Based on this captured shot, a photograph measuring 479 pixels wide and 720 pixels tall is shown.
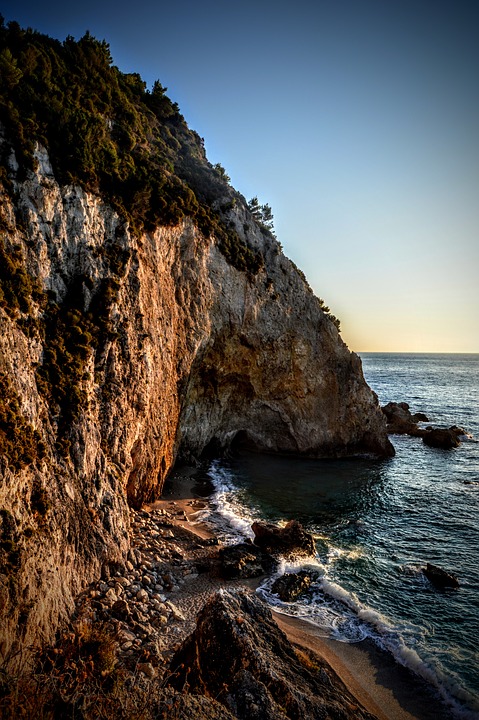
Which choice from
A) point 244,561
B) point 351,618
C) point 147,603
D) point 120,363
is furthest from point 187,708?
point 120,363

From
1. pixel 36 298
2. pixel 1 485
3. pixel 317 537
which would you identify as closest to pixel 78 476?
pixel 1 485

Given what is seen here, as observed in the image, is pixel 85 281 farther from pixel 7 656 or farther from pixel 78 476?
pixel 7 656

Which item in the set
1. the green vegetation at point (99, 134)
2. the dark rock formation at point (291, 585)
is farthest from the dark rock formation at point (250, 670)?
the green vegetation at point (99, 134)

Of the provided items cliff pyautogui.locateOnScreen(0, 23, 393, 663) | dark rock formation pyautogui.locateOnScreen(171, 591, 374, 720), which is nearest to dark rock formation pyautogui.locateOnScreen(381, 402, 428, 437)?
cliff pyautogui.locateOnScreen(0, 23, 393, 663)

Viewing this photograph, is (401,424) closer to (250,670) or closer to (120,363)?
(120,363)

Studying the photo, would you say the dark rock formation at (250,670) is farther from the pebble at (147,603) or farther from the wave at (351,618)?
the wave at (351,618)

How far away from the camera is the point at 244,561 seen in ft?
59.6

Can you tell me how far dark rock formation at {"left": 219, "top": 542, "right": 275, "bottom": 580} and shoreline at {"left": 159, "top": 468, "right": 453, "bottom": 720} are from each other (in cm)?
85

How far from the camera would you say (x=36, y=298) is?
49.9 feet

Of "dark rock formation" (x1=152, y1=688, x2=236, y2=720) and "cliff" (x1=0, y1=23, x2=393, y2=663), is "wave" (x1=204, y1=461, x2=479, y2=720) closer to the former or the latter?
"cliff" (x1=0, y1=23, x2=393, y2=663)

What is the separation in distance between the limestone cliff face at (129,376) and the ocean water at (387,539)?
15.9 ft

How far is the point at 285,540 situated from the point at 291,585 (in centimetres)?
342

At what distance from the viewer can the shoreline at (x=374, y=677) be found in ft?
38.8

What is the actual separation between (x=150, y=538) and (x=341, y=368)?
27123 millimetres
